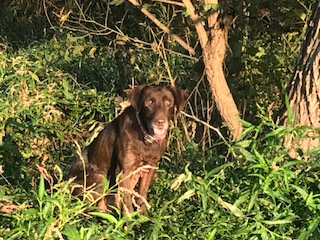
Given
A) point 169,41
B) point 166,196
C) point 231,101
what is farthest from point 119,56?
point 166,196

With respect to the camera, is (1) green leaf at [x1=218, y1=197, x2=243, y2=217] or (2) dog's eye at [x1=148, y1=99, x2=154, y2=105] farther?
(2) dog's eye at [x1=148, y1=99, x2=154, y2=105]

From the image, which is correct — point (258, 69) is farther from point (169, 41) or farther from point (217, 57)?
point (169, 41)

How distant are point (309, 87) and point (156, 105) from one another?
1281mm

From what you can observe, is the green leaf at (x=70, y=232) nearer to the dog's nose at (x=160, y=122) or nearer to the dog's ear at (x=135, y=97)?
the dog's nose at (x=160, y=122)

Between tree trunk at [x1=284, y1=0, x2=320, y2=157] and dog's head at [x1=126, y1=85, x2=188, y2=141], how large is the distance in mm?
1003

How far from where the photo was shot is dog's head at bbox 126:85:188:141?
5.59 m

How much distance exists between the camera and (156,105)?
18.6 ft

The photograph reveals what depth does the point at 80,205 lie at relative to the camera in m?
3.67

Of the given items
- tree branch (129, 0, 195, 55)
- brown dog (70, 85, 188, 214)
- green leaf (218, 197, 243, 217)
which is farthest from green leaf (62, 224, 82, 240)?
tree branch (129, 0, 195, 55)

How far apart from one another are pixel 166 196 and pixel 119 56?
4.00 metres

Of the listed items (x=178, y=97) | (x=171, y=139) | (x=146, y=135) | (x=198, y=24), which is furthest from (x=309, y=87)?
(x=171, y=139)

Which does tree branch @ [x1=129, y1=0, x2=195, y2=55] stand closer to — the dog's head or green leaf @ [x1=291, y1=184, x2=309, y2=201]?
the dog's head

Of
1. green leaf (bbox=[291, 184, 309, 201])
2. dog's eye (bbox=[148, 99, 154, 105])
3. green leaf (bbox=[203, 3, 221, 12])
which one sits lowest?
green leaf (bbox=[291, 184, 309, 201])

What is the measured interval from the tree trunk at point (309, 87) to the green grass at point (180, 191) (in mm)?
235
